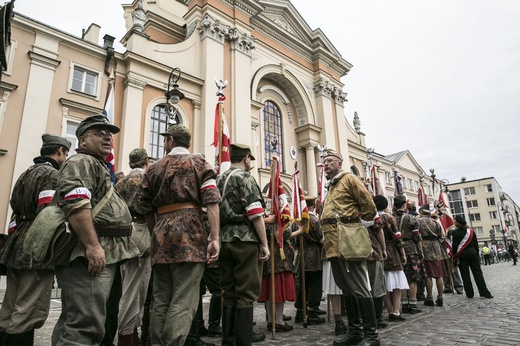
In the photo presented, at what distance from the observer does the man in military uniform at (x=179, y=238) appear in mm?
2758

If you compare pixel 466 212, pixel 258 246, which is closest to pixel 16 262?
pixel 258 246

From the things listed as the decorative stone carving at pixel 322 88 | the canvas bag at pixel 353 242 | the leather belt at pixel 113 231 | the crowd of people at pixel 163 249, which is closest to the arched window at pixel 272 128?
the decorative stone carving at pixel 322 88

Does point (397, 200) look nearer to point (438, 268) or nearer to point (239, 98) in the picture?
point (438, 268)

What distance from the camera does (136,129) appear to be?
1436cm

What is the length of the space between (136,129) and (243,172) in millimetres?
12022

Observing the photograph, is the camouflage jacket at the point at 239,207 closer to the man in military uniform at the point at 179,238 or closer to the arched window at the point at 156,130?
the man in military uniform at the point at 179,238

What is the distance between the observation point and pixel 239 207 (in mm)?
3551

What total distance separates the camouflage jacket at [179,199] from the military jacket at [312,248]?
10.9ft

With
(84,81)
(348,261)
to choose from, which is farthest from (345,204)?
(84,81)

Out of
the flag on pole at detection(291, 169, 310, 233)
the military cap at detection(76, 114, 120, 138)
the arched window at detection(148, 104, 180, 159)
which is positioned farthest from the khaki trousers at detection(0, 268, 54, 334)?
the arched window at detection(148, 104, 180, 159)

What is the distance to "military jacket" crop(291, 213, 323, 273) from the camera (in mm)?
6043

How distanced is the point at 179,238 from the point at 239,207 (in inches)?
33.7

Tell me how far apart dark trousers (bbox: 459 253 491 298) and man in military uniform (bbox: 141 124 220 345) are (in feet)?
24.5

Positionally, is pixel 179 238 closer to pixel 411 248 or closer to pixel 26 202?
pixel 26 202
